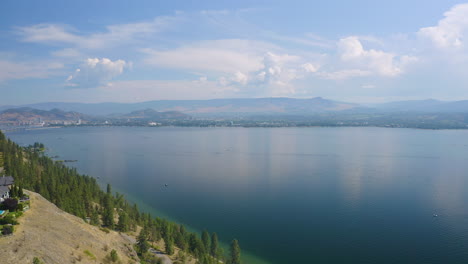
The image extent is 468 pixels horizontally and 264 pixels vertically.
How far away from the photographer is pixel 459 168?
30.8 metres

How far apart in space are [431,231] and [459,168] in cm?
1853

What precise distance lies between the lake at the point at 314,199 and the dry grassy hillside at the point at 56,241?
624 cm

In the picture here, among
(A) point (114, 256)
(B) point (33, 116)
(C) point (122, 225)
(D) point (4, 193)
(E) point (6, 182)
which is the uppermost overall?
(B) point (33, 116)

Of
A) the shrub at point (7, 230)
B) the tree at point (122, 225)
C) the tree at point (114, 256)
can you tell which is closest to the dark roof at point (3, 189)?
the shrub at point (7, 230)

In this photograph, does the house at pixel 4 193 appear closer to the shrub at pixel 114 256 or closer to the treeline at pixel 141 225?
the treeline at pixel 141 225

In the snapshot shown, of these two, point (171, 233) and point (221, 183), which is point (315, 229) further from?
point (221, 183)

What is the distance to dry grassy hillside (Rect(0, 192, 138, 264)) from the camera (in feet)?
27.6

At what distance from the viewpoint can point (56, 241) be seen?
9.48 m

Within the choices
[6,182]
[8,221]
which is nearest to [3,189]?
[6,182]

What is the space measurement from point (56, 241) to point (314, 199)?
16.1 meters

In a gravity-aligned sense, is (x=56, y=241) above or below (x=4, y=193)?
below

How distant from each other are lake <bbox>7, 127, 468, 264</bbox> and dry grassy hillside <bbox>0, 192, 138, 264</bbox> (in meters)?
6.24

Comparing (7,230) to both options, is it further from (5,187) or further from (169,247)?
(169,247)

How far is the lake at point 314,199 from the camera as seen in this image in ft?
49.0
